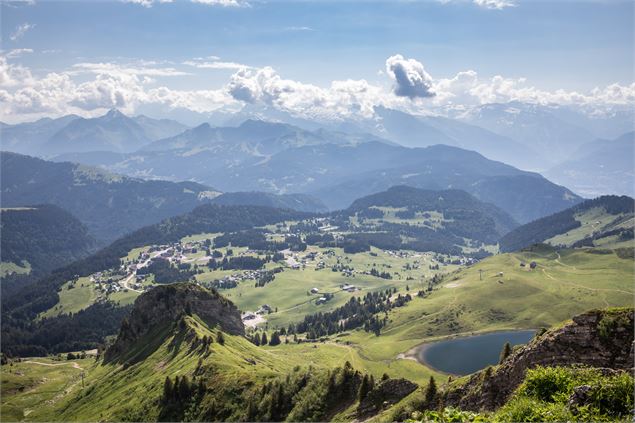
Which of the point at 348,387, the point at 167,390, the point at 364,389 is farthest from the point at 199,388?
the point at 364,389

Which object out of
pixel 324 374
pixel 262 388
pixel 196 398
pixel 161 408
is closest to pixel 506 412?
pixel 324 374

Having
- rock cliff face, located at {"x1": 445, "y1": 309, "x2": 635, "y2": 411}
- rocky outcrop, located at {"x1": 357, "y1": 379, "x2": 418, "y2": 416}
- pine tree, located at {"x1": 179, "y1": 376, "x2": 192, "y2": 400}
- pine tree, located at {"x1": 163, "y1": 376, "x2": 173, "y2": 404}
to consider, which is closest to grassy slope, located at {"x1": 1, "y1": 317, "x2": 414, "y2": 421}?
pine tree, located at {"x1": 163, "y1": 376, "x2": 173, "y2": 404}

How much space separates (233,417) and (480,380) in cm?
6705

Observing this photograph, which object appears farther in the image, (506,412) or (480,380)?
(480,380)

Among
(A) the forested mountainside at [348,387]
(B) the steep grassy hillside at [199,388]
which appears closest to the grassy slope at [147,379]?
(B) the steep grassy hillside at [199,388]

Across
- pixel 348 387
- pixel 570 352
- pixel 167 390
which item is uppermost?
pixel 570 352

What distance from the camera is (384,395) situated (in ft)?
258

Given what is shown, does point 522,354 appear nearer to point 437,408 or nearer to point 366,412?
point 437,408

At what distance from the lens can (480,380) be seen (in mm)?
58938

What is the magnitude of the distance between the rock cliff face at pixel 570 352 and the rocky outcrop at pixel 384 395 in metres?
19.0

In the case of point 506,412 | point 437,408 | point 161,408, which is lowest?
point 161,408

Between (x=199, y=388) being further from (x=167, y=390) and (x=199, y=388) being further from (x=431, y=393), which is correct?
(x=431, y=393)

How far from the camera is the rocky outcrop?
250 ft

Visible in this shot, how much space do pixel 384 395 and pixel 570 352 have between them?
118 ft
